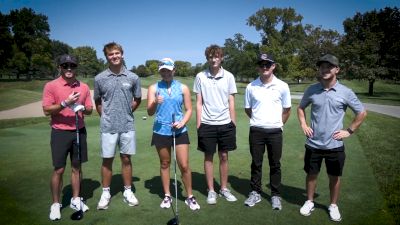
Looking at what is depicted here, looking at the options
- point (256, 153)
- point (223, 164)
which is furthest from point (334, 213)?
point (223, 164)

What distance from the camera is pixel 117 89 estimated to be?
4918 millimetres

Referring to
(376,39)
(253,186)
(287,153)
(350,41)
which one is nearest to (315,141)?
(253,186)

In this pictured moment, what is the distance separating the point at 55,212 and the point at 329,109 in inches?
163

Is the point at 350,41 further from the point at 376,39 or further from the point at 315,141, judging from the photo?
the point at 315,141

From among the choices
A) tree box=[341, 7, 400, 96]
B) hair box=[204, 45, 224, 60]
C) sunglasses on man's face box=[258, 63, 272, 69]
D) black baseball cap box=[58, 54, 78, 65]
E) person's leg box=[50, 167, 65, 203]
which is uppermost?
tree box=[341, 7, 400, 96]

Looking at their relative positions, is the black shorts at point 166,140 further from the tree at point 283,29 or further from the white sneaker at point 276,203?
the tree at point 283,29

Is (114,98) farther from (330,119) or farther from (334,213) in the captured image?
(334,213)

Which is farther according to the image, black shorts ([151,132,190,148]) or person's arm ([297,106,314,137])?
black shorts ([151,132,190,148])

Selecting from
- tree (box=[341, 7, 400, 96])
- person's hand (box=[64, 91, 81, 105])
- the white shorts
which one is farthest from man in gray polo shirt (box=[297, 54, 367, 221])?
tree (box=[341, 7, 400, 96])

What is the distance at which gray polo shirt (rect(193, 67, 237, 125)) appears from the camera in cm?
516

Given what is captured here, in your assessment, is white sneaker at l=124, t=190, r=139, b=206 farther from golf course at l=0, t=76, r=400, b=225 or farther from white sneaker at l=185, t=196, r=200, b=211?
white sneaker at l=185, t=196, r=200, b=211

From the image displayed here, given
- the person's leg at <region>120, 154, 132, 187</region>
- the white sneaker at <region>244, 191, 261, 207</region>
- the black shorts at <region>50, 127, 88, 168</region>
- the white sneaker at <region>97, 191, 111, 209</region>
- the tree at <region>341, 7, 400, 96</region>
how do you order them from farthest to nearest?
the tree at <region>341, 7, 400, 96</region>, the person's leg at <region>120, 154, 132, 187</region>, the white sneaker at <region>244, 191, 261, 207</region>, the white sneaker at <region>97, 191, 111, 209</region>, the black shorts at <region>50, 127, 88, 168</region>

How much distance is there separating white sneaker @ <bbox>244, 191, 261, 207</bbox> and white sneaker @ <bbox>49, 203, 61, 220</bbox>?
275 centimetres

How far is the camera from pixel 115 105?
4926 mm
